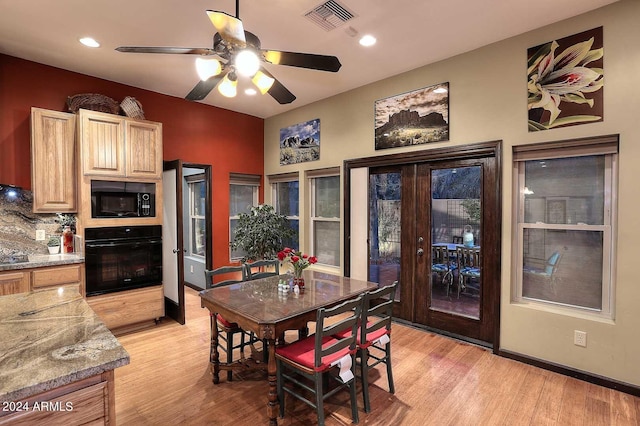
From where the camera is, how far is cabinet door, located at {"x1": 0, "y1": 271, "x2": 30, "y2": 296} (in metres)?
2.94

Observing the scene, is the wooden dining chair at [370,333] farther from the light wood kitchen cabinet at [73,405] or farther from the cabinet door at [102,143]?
the cabinet door at [102,143]

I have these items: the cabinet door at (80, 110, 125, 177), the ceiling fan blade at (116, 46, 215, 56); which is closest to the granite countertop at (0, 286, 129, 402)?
the ceiling fan blade at (116, 46, 215, 56)

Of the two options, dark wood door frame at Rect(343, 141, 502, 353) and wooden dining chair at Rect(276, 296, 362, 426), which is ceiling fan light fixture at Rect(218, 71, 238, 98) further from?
dark wood door frame at Rect(343, 141, 502, 353)

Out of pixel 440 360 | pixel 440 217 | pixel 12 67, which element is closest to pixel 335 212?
pixel 440 217

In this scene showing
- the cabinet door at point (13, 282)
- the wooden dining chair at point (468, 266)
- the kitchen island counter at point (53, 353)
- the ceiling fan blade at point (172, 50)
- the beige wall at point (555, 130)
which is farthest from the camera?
the wooden dining chair at point (468, 266)

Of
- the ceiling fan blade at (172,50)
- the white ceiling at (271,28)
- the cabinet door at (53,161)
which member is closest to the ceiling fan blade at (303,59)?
the ceiling fan blade at (172,50)

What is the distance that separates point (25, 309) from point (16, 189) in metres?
2.59

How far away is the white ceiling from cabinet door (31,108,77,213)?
0.71 metres

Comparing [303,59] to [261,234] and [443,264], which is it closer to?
[443,264]

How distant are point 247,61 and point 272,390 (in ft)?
7.25

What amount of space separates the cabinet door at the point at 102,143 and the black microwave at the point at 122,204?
0.25m

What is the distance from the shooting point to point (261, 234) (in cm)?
490

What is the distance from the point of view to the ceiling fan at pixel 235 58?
1887 millimetres

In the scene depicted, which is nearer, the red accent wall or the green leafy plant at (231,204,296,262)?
the red accent wall
